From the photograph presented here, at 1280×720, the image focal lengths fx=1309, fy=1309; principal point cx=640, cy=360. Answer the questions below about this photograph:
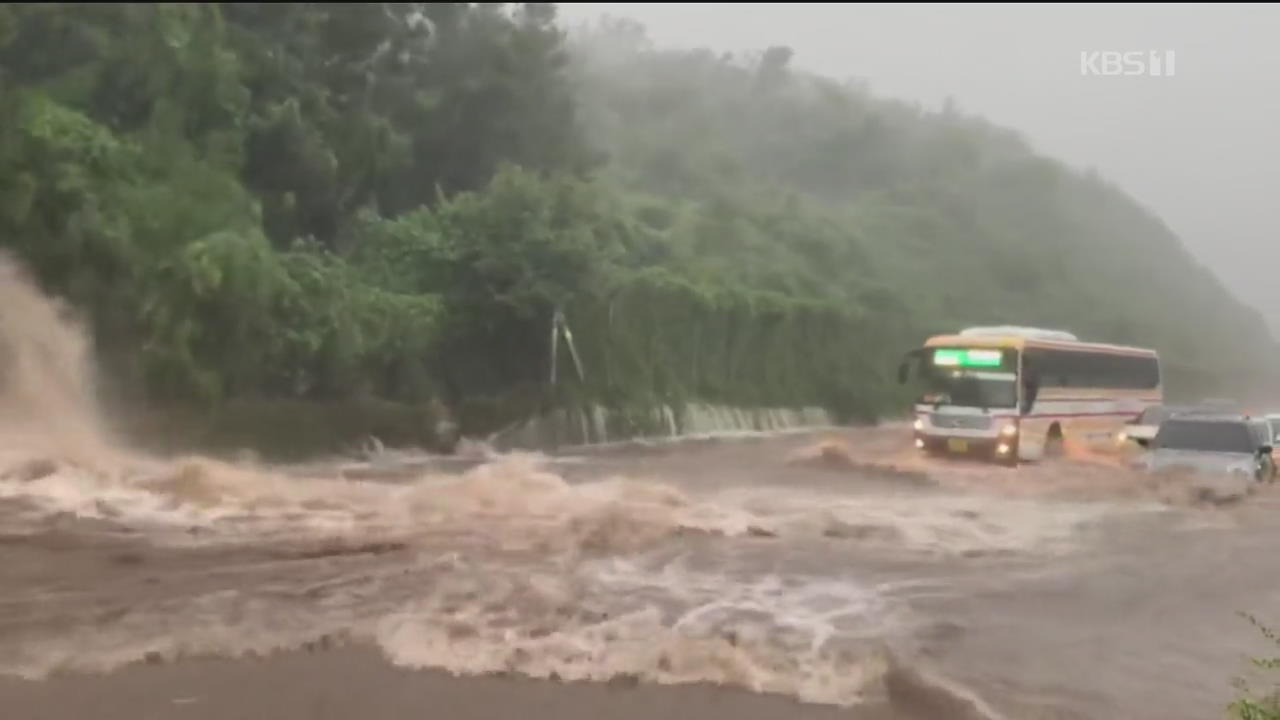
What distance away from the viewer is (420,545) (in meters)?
12.5

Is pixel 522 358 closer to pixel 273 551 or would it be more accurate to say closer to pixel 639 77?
pixel 273 551

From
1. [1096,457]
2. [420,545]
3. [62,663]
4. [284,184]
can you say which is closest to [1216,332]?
[1096,457]

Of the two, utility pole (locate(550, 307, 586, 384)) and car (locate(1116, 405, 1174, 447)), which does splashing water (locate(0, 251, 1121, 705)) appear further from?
utility pole (locate(550, 307, 586, 384))

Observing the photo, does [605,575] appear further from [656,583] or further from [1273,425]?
[1273,425]

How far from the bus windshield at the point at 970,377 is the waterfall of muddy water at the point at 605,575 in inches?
116

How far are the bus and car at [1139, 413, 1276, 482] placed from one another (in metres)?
2.79

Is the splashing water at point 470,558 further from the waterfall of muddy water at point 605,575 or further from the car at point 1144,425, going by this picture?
the car at point 1144,425

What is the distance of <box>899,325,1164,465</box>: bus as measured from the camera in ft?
72.9

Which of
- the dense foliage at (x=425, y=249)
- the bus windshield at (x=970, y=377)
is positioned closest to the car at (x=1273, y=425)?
the dense foliage at (x=425, y=249)

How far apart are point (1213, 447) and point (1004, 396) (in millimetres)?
3768

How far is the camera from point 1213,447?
63.6 feet

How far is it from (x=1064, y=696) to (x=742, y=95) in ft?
223

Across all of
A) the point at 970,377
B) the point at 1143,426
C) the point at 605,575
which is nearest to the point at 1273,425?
the point at 1143,426

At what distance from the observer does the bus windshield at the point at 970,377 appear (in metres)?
22.3
